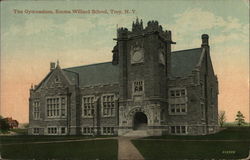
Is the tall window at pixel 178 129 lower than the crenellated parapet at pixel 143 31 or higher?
lower

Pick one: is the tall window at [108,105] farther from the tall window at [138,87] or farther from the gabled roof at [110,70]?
the tall window at [138,87]

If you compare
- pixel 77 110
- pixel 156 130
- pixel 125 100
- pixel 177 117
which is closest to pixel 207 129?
pixel 177 117

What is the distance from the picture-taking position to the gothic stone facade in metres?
39.1

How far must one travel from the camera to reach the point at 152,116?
3853 cm

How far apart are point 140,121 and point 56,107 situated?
13.7 meters

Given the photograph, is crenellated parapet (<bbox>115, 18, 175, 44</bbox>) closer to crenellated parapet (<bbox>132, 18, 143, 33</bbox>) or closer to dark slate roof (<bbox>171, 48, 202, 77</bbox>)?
crenellated parapet (<bbox>132, 18, 143, 33</bbox>)

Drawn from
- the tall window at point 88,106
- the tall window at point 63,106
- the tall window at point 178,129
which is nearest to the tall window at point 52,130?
the tall window at point 63,106

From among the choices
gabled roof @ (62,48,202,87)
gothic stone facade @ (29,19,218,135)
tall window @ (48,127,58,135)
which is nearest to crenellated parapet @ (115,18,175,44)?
gothic stone facade @ (29,19,218,135)

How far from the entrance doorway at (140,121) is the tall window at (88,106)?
7.38 m

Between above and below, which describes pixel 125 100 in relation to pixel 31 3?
below

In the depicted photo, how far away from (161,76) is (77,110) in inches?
532

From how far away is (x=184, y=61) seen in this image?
4294 centimetres

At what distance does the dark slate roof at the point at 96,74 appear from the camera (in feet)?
153

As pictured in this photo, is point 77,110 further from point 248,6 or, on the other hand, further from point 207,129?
point 248,6
